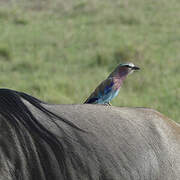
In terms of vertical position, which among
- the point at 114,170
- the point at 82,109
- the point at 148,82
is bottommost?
the point at 148,82

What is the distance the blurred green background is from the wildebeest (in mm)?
3578

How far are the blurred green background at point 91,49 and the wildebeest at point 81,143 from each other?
3.58 metres

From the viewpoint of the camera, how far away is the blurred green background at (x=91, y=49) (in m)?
7.73

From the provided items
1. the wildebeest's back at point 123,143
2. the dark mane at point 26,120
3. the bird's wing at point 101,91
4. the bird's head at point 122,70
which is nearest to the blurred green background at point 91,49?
the bird's head at point 122,70

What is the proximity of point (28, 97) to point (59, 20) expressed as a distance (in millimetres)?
13098

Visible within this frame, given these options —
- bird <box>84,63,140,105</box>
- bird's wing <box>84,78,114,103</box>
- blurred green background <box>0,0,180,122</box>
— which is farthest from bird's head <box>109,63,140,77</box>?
blurred green background <box>0,0,180,122</box>

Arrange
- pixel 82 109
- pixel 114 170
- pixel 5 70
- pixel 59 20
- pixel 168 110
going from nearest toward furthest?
pixel 114 170, pixel 82 109, pixel 168 110, pixel 5 70, pixel 59 20

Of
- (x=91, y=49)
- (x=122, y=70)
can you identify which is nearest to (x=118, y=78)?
(x=122, y=70)

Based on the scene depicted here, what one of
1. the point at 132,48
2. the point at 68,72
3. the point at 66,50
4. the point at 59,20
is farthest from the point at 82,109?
the point at 59,20

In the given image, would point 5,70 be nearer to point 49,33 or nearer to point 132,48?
point 132,48

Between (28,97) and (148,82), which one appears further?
(148,82)

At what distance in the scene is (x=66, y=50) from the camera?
35.5 feet

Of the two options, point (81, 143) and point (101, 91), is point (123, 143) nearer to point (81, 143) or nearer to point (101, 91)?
point (81, 143)

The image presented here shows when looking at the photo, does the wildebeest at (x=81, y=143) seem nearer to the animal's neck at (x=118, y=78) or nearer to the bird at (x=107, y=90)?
the bird at (x=107, y=90)
